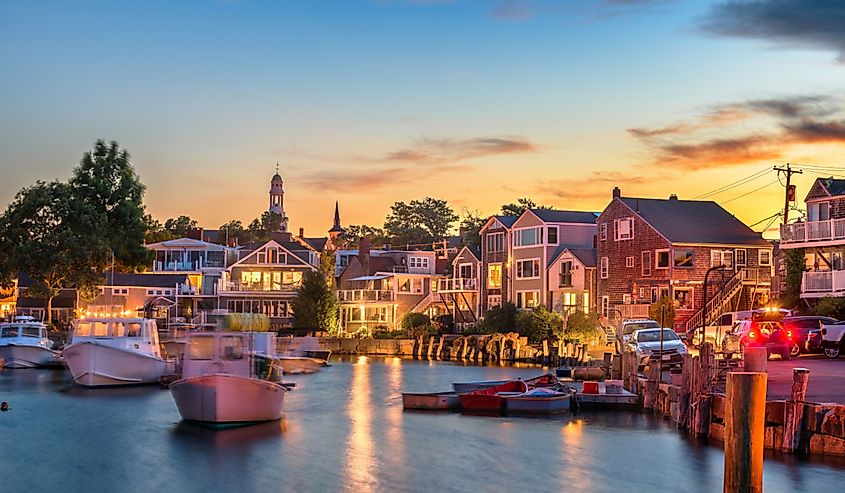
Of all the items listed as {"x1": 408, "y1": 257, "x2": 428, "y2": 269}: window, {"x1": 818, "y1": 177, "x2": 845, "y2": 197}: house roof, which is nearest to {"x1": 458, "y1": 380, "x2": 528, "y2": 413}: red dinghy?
{"x1": 818, "y1": 177, "x2": 845, "y2": 197}: house roof

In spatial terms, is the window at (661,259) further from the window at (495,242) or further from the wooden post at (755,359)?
the wooden post at (755,359)

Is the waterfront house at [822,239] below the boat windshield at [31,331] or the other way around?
the other way around

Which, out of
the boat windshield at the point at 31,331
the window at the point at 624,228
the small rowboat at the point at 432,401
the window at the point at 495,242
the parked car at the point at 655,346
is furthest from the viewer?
the window at the point at 495,242

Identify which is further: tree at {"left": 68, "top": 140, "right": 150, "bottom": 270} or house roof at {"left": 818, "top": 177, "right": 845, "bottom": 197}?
tree at {"left": 68, "top": 140, "right": 150, "bottom": 270}

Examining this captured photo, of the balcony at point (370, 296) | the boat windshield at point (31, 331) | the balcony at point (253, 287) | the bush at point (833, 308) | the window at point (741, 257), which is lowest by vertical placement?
the boat windshield at point (31, 331)

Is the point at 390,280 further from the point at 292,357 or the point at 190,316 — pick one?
the point at 292,357

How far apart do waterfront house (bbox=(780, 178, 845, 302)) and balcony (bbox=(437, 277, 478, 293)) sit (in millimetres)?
39878

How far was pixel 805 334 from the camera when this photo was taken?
5125cm

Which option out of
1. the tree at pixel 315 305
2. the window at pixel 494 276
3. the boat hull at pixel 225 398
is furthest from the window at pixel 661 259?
the boat hull at pixel 225 398

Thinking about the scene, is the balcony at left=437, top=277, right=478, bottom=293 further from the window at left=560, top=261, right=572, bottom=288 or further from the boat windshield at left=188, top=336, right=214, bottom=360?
the boat windshield at left=188, top=336, right=214, bottom=360

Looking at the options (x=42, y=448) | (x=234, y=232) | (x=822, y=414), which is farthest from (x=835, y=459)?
(x=234, y=232)

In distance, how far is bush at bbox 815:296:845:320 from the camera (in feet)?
196

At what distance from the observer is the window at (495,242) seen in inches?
3974

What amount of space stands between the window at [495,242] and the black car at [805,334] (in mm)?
49877
